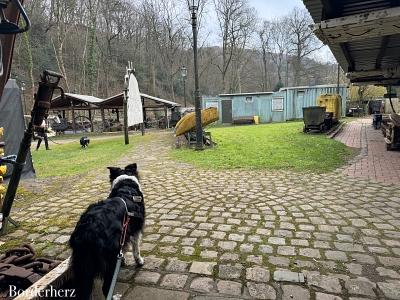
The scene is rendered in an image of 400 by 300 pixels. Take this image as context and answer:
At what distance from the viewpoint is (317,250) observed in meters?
3.42

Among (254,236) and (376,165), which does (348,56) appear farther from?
(254,236)

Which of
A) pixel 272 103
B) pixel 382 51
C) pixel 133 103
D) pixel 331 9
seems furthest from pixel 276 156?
pixel 272 103

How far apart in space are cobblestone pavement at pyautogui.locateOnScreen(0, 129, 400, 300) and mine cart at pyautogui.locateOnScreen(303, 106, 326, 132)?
30.2 ft

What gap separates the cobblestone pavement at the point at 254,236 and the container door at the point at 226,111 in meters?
22.6

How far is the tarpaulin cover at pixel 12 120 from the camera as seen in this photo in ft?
26.2

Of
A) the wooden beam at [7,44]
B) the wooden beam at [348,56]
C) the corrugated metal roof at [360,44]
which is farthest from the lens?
the wooden beam at [348,56]

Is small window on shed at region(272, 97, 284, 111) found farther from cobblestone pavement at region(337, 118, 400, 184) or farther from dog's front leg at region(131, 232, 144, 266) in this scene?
dog's front leg at region(131, 232, 144, 266)

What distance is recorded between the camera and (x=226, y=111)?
29.2 meters

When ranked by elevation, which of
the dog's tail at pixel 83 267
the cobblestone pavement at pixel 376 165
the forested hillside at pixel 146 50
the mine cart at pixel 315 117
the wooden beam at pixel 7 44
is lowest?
the cobblestone pavement at pixel 376 165

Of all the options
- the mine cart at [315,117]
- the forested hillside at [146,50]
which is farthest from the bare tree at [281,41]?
the mine cart at [315,117]

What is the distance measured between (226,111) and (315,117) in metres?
14.2

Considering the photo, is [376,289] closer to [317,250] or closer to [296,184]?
[317,250]

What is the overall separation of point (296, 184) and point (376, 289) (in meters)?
3.78

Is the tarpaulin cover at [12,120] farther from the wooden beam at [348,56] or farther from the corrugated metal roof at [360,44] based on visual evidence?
the wooden beam at [348,56]
